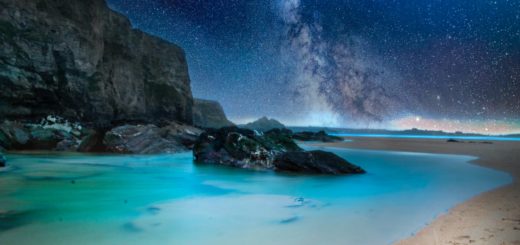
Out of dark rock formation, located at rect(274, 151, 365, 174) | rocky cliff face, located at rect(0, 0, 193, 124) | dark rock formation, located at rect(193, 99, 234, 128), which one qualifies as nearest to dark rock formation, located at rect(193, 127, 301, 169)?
dark rock formation, located at rect(274, 151, 365, 174)

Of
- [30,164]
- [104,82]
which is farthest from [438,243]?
[104,82]

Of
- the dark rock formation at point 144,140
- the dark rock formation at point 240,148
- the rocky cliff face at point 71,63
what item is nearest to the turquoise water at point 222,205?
the dark rock formation at point 240,148

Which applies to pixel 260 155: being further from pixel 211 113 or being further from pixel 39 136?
pixel 211 113

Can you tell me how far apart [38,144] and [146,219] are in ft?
51.4

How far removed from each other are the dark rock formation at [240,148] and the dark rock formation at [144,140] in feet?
12.7

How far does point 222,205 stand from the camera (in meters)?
5.45

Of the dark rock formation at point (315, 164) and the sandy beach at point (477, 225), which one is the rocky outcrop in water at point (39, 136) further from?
the sandy beach at point (477, 225)

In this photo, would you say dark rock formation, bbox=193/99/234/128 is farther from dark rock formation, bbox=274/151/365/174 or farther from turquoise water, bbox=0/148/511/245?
turquoise water, bbox=0/148/511/245

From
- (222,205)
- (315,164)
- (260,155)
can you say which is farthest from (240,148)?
(222,205)

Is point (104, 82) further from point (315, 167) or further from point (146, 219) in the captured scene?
point (146, 219)

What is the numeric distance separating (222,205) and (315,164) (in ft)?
16.0

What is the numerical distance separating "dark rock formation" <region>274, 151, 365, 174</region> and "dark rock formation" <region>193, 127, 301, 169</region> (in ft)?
2.42

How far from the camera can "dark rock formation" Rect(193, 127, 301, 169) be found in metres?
11.2

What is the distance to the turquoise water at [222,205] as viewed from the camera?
12.1ft
